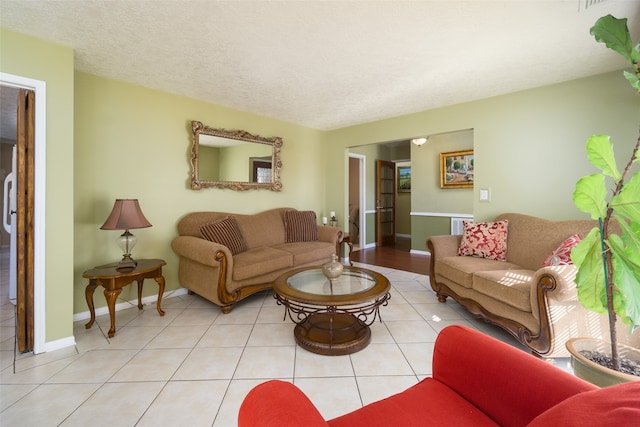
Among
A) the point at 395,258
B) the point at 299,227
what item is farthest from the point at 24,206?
the point at 395,258

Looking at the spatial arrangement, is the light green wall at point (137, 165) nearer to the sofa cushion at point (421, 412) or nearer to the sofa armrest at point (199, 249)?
the sofa armrest at point (199, 249)

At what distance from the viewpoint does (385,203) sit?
6852mm

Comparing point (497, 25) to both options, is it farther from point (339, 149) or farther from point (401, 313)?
point (339, 149)

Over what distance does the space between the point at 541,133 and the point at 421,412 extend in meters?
3.33

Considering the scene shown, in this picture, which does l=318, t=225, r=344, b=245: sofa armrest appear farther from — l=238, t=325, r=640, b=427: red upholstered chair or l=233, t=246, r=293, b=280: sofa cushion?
l=238, t=325, r=640, b=427: red upholstered chair

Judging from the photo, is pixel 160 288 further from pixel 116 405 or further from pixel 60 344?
pixel 116 405

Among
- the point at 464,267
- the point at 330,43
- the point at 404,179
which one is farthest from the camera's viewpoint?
the point at 404,179

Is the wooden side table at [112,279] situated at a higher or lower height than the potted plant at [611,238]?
lower

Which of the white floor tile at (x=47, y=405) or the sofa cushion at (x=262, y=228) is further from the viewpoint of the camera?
the sofa cushion at (x=262, y=228)

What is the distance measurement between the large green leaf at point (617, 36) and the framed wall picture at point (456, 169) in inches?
158

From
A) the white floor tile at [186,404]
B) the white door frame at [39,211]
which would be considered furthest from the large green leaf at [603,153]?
the white door frame at [39,211]

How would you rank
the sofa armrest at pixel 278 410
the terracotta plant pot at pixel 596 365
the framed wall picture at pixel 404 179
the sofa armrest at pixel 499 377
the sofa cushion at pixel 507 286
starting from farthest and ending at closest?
the framed wall picture at pixel 404 179 → the sofa cushion at pixel 507 286 → the terracotta plant pot at pixel 596 365 → the sofa armrest at pixel 499 377 → the sofa armrest at pixel 278 410

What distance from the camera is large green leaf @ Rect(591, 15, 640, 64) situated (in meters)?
1.19

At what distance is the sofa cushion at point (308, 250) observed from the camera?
3.38 metres
